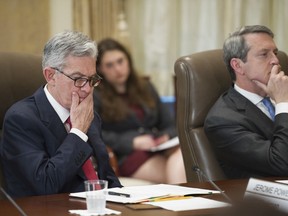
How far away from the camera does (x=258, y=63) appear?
2752 mm

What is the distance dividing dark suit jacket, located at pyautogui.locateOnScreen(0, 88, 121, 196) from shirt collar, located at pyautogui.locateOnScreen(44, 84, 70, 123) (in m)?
0.02

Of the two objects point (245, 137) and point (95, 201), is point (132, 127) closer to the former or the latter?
point (245, 137)

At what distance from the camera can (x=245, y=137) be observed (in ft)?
8.27

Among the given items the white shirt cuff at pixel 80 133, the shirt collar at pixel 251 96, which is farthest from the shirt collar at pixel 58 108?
the shirt collar at pixel 251 96

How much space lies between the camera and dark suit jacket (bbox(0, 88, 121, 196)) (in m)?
2.03

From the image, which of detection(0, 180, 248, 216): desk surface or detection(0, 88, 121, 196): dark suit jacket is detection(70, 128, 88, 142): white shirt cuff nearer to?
detection(0, 88, 121, 196): dark suit jacket

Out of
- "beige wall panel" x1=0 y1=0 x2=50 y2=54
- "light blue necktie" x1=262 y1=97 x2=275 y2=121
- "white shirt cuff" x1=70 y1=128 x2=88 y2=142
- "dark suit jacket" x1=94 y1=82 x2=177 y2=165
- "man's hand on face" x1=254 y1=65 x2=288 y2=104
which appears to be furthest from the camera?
"beige wall panel" x1=0 y1=0 x2=50 y2=54

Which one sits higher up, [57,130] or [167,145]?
[57,130]

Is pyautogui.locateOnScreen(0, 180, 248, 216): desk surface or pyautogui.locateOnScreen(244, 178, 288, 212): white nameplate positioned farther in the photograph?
pyautogui.locateOnScreen(0, 180, 248, 216): desk surface

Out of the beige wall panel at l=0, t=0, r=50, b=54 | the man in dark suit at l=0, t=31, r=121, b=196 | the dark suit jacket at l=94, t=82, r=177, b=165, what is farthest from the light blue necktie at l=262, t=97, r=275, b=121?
the beige wall panel at l=0, t=0, r=50, b=54

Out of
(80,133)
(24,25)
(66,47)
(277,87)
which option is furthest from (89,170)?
(24,25)

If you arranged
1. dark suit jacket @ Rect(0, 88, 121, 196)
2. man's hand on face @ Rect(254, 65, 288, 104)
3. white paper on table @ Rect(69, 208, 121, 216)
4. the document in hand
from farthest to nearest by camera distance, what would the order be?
1. man's hand on face @ Rect(254, 65, 288, 104)
2. dark suit jacket @ Rect(0, 88, 121, 196)
3. the document in hand
4. white paper on table @ Rect(69, 208, 121, 216)

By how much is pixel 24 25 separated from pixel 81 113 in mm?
3542

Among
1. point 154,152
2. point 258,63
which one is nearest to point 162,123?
point 154,152
